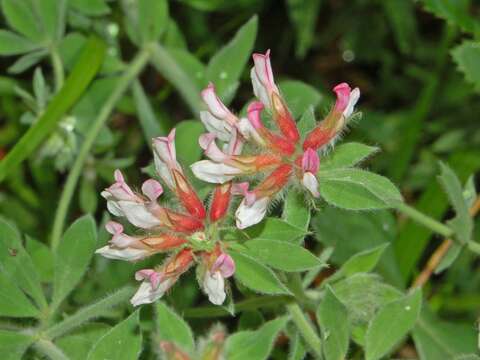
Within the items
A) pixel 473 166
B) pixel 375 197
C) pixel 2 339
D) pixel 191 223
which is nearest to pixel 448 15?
pixel 473 166

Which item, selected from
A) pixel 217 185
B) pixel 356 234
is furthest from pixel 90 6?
pixel 217 185

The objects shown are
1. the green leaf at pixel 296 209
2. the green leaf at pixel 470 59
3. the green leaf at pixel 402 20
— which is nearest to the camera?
the green leaf at pixel 296 209

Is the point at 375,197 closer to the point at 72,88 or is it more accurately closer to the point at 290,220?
the point at 290,220

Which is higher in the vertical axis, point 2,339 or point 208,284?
point 208,284

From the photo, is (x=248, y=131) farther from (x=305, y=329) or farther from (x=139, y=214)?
(x=305, y=329)

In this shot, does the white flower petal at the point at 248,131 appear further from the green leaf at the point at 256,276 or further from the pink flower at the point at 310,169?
the green leaf at the point at 256,276

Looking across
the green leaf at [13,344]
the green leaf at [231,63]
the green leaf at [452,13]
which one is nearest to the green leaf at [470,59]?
the green leaf at [452,13]
